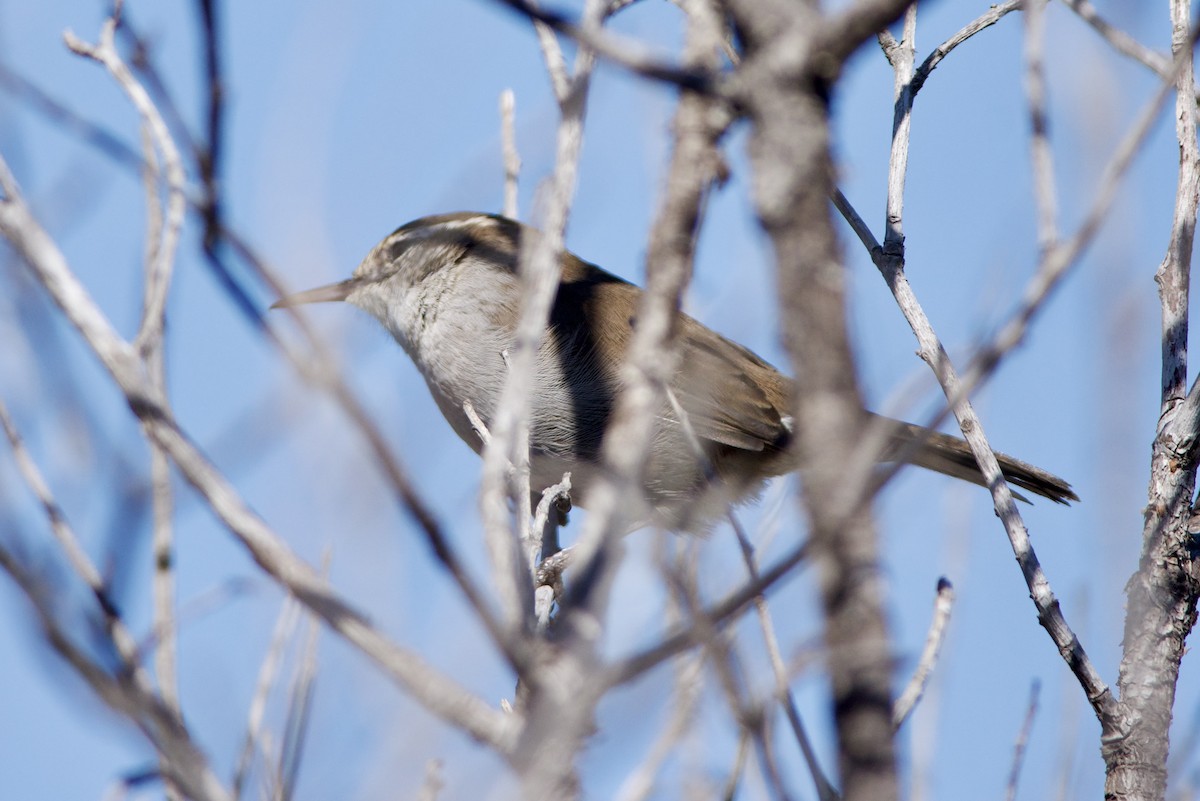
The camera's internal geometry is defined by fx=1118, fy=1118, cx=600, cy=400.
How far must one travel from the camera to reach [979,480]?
5172 mm

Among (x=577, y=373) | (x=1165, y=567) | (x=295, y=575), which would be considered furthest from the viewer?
(x=577, y=373)

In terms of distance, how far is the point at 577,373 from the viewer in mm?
5152

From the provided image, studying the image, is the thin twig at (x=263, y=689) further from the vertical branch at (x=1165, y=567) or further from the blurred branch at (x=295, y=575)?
the vertical branch at (x=1165, y=567)

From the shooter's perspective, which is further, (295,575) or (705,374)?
(705,374)

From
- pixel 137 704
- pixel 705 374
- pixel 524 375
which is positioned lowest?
pixel 137 704

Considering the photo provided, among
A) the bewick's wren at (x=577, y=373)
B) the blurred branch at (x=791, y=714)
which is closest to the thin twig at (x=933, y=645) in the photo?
the blurred branch at (x=791, y=714)

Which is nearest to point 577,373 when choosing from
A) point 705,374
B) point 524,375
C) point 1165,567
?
point 705,374

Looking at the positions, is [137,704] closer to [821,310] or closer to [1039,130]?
[821,310]

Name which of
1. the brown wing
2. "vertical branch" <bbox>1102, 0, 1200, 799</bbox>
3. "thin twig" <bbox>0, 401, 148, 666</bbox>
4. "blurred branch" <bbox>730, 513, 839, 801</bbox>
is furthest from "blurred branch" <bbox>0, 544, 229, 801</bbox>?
the brown wing

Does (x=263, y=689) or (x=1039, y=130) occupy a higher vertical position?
→ (x=1039, y=130)

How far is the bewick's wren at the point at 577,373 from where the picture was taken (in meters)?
4.98

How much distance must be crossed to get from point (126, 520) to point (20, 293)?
776mm

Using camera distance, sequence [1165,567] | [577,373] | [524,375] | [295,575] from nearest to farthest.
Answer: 1. [295,575]
2. [524,375]
3. [1165,567]
4. [577,373]

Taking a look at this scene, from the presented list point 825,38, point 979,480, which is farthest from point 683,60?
point 979,480
